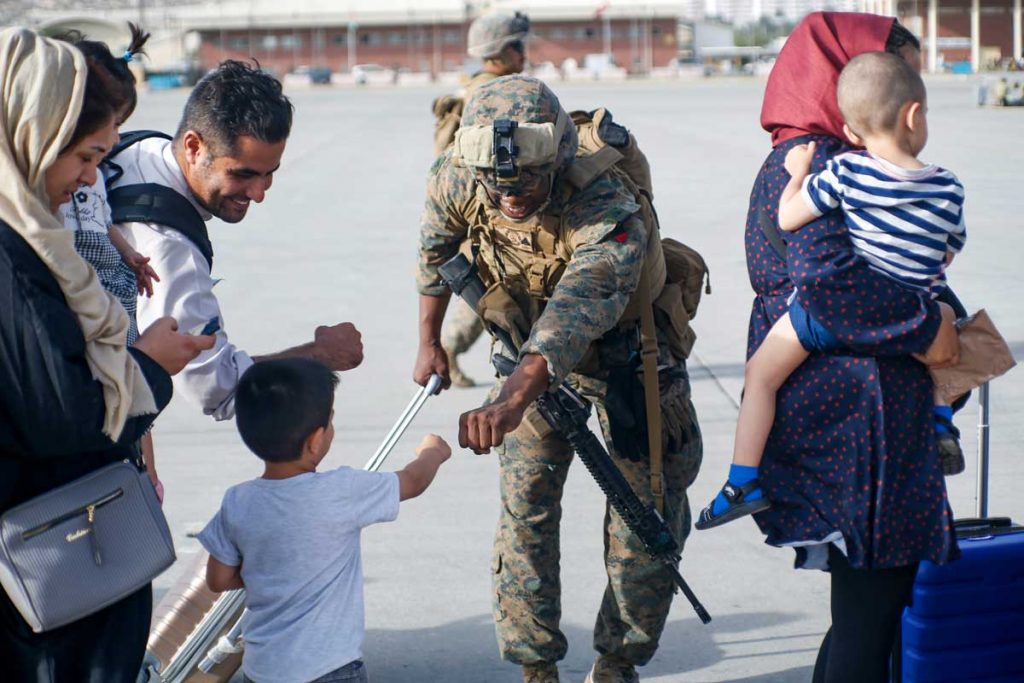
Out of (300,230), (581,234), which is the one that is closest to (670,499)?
(581,234)

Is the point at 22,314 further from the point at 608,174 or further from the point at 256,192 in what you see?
the point at 608,174

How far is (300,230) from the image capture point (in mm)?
12273

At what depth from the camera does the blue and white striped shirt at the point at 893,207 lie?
2.38 metres

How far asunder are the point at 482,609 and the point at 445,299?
111cm

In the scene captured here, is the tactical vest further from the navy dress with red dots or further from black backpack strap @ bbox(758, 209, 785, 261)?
the navy dress with red dots

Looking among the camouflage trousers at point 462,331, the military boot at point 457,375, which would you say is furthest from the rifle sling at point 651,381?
the military boot at point 457,375

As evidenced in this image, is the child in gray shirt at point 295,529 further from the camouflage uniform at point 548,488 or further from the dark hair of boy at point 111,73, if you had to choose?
the camouflage uniform at point 548,488

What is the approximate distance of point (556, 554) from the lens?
345cm

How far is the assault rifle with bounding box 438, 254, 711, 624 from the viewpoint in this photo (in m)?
3.19

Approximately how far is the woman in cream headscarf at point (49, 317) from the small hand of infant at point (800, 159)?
131 centimetres

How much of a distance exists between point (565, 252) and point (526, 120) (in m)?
0.37

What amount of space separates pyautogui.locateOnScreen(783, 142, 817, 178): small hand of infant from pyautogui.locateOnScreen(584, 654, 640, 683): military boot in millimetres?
1540

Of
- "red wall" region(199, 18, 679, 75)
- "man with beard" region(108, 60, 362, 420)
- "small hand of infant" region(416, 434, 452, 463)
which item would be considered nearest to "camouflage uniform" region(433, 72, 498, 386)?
"man with beard" region(108, 60, 362, 420)

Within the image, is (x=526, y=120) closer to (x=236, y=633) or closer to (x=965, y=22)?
(x=236, y=633)
